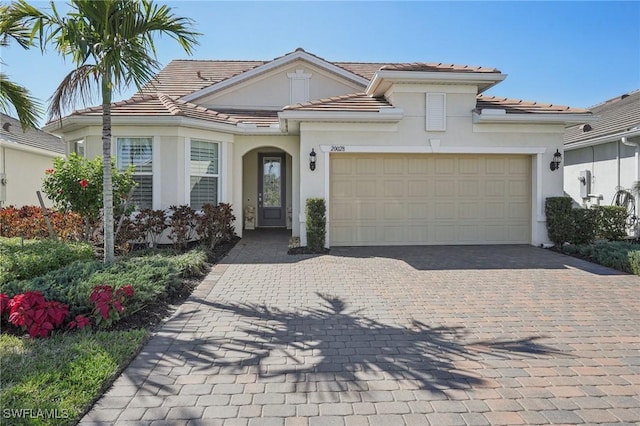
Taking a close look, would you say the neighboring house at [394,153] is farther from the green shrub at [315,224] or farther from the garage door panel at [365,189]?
the green shrub at [315,224]

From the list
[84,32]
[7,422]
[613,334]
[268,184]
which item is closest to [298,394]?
[7,422]

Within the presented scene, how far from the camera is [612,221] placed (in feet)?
35.5

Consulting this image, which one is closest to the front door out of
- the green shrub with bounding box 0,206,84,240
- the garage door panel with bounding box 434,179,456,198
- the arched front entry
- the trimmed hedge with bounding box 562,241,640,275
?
the arched front entry

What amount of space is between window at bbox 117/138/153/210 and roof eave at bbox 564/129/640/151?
13815mm

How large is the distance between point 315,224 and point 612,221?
797cm

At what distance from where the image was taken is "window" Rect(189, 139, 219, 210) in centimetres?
1101

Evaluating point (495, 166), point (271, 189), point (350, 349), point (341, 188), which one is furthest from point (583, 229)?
point (271, 189)

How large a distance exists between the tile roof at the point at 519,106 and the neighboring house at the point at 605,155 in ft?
9.86

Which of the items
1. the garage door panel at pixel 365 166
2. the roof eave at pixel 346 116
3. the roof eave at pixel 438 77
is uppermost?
the roof eave at pixel 438 77

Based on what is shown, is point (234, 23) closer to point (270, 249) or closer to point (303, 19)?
point (303, 19)

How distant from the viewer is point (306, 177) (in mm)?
10578

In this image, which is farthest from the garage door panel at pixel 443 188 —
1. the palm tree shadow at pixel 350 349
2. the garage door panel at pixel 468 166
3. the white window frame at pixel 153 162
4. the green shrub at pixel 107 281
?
the white window frame at pixel 153 162

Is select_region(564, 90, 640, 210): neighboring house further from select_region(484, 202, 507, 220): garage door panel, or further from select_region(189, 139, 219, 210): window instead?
select_region(189, 139, 219, 210): window

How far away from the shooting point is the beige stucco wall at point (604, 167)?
12.8m
